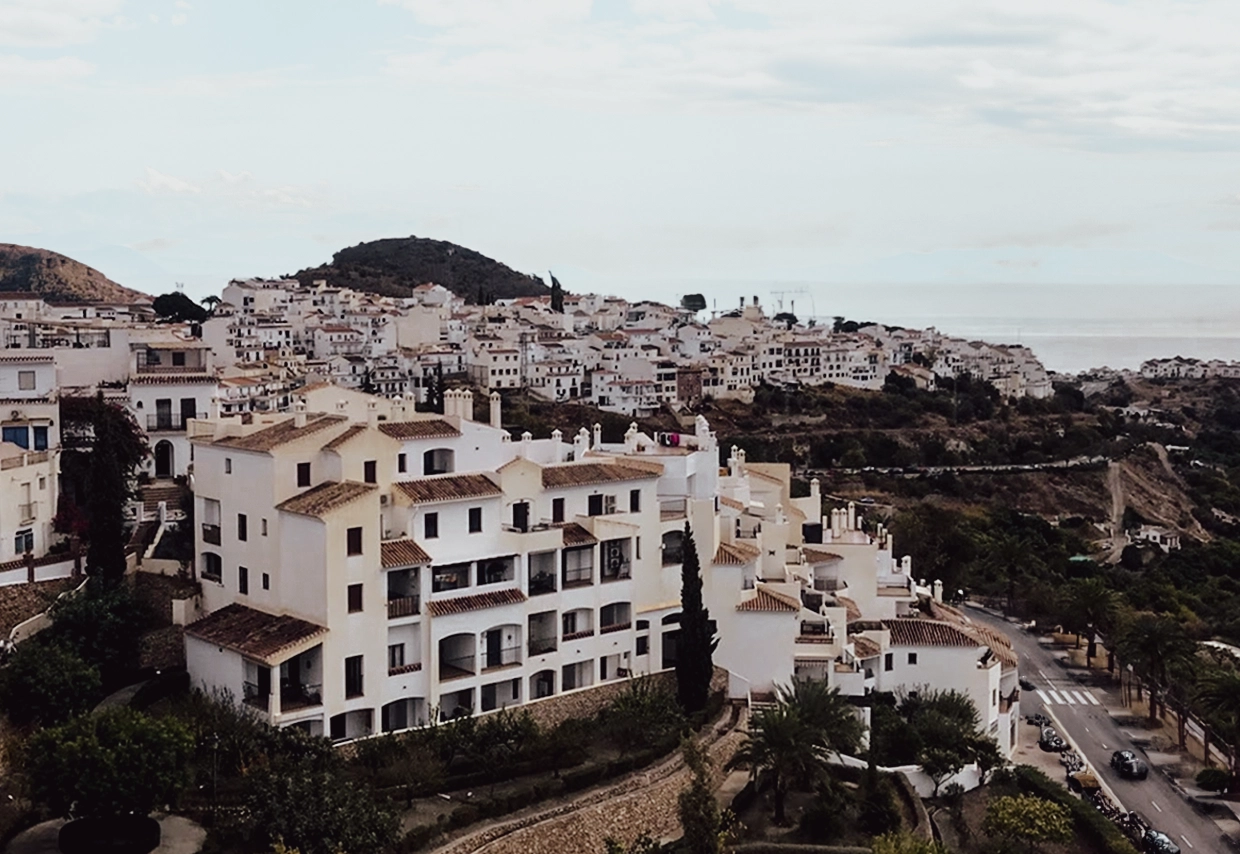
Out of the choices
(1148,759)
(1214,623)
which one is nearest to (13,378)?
(1148,759)

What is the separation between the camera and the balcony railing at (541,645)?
30812 mm

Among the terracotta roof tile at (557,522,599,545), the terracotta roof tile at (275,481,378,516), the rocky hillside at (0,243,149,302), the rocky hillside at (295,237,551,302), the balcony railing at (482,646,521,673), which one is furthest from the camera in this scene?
the rocky hillside at (295,237,551,302)

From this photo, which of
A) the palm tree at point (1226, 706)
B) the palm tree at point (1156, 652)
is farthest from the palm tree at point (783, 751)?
the palm tree at point (1156, 652)

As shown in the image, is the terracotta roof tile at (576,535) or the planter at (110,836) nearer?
the planter at (110,836)

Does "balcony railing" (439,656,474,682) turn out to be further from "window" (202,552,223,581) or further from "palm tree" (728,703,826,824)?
"palm tree" (728,703,826,824)

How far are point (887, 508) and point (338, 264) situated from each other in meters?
108

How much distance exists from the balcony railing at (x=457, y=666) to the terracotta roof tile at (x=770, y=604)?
7.64 m

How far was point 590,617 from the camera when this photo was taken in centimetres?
3200

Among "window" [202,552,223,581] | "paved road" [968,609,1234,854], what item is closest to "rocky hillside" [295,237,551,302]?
"paved road" [968,609,1234,854]

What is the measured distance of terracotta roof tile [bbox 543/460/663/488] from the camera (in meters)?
32.2

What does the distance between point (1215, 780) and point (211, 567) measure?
27.4 meters

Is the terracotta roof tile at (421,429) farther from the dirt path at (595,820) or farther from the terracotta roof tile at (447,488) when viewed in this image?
the dirt path at (595,820)

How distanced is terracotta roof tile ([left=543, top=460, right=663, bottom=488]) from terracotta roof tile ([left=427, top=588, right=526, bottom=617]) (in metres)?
3.11

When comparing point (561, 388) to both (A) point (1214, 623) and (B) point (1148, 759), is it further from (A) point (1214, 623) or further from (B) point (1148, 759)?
(B) point (1148, 759)
